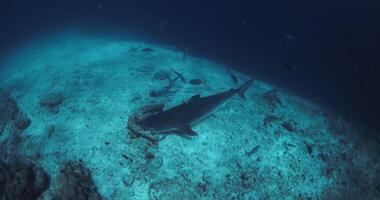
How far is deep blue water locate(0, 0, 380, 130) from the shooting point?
68.9 feet

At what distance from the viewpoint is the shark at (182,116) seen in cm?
696

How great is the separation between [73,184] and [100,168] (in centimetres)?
70

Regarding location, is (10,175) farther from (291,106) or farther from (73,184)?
(291,106)

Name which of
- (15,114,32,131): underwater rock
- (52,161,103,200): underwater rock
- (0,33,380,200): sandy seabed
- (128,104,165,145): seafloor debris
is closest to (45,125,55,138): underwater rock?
(0,33,380,200): sandy seabed

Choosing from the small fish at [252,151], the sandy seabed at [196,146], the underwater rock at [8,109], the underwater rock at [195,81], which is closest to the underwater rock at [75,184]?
the sandy seabed at [196,146]

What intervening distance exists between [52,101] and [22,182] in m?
3.62

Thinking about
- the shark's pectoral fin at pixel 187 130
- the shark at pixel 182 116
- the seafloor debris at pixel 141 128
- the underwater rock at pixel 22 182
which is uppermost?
the shark at pixel 182 116

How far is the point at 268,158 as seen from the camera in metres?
7.68

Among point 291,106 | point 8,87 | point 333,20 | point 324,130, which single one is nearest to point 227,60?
point 291,106

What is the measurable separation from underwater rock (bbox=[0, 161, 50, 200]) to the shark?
2439 millimetres

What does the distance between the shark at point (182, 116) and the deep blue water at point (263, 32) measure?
9.44 meters

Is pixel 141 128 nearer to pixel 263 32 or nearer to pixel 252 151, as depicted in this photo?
pixel 252 151

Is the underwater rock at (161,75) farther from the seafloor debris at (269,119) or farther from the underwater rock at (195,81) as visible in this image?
the seafloor debris at (269,119)

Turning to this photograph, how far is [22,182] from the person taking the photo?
605 cm
